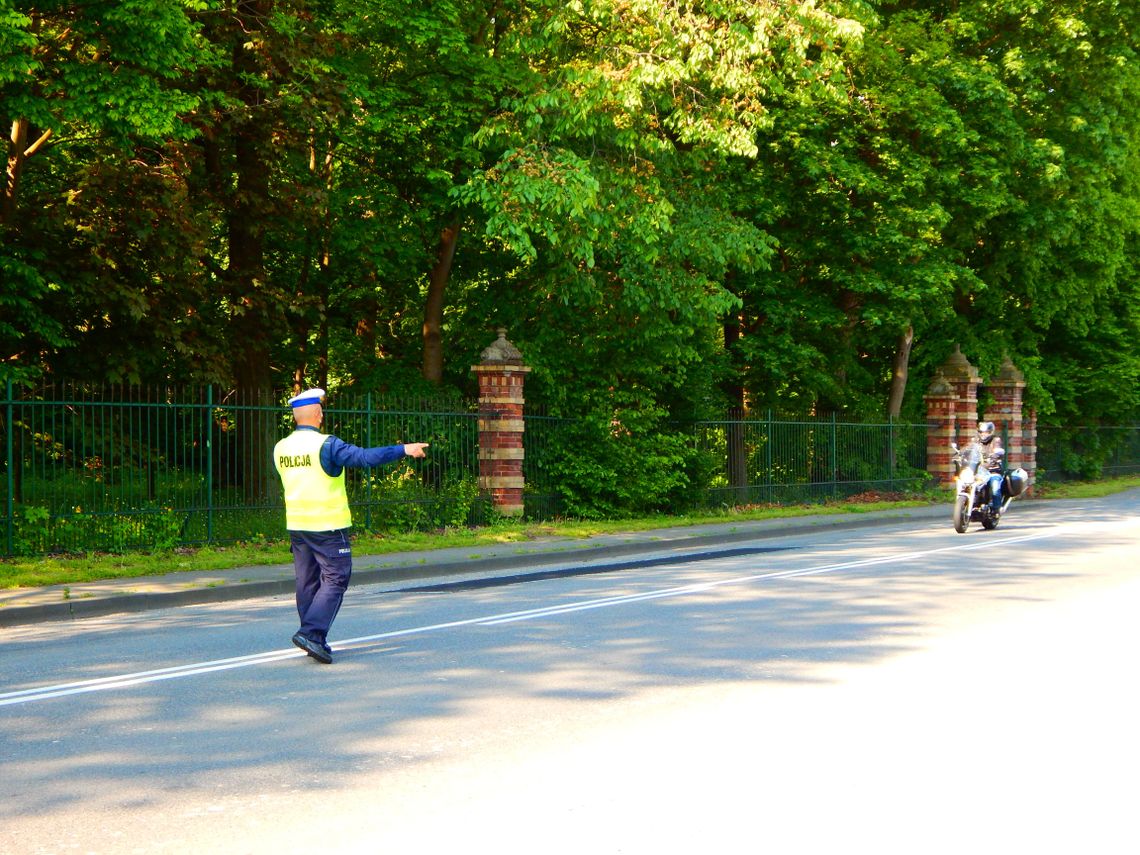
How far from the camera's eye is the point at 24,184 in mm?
20594

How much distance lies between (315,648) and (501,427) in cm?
1248

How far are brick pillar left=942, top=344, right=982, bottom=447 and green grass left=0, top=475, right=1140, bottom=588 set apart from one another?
720 cm

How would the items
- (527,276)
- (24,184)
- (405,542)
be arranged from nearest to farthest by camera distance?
1. (405,542)
2. (24,184)
3. (527,276)

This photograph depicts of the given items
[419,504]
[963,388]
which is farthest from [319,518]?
[963,388]

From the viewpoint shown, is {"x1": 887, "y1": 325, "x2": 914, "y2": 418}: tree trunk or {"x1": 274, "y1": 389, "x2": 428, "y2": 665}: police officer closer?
{"x1": 274, "y1": 389, "x2": 428, "y2": 665}: police officer

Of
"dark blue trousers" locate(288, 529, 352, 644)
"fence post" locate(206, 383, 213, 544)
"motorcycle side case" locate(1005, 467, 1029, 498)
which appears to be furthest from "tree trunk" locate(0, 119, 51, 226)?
"motorcycle side case" locate(1005, 467, 1029, 498)

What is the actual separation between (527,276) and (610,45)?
19.3 feet

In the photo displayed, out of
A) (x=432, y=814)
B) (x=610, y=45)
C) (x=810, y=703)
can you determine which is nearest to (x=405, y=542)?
(x=610, y=45)

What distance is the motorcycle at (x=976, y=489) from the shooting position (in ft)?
66.4

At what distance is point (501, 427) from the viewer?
20.8 metres

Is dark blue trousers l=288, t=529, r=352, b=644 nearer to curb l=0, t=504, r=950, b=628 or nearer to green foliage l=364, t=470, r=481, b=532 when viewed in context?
curb l=0, t=504, r=950, b=628

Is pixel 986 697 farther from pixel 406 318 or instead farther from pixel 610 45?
pixel 406 318

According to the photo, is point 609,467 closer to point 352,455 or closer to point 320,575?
point 320,575

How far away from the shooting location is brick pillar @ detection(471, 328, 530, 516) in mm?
20781
